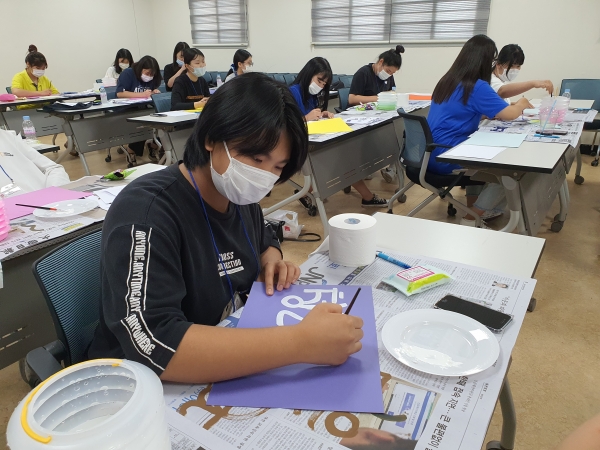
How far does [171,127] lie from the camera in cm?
342

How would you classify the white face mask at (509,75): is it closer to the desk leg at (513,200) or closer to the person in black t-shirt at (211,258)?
the desk leg at (513,200)

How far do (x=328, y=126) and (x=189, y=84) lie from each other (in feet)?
7.17

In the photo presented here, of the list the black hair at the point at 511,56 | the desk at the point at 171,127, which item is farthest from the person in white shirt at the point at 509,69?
the desk at the point at 171,127

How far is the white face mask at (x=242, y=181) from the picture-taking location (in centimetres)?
88

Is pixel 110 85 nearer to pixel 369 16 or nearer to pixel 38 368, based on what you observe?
pixel 369 16

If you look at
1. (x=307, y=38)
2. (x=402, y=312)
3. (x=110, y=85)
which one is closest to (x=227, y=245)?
(x=402, y=312)

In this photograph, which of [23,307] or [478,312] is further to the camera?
[23,307]

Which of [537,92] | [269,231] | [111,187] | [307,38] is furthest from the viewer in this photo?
[307,38]

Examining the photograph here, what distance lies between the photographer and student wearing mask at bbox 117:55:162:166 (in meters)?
5.06

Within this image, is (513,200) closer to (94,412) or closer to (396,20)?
(94,412)

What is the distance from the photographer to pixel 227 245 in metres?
0.96

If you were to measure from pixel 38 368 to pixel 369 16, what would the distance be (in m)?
6.26

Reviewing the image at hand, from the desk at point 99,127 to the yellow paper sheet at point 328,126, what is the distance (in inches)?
92.2

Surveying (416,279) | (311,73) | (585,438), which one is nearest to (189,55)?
(311,73)
